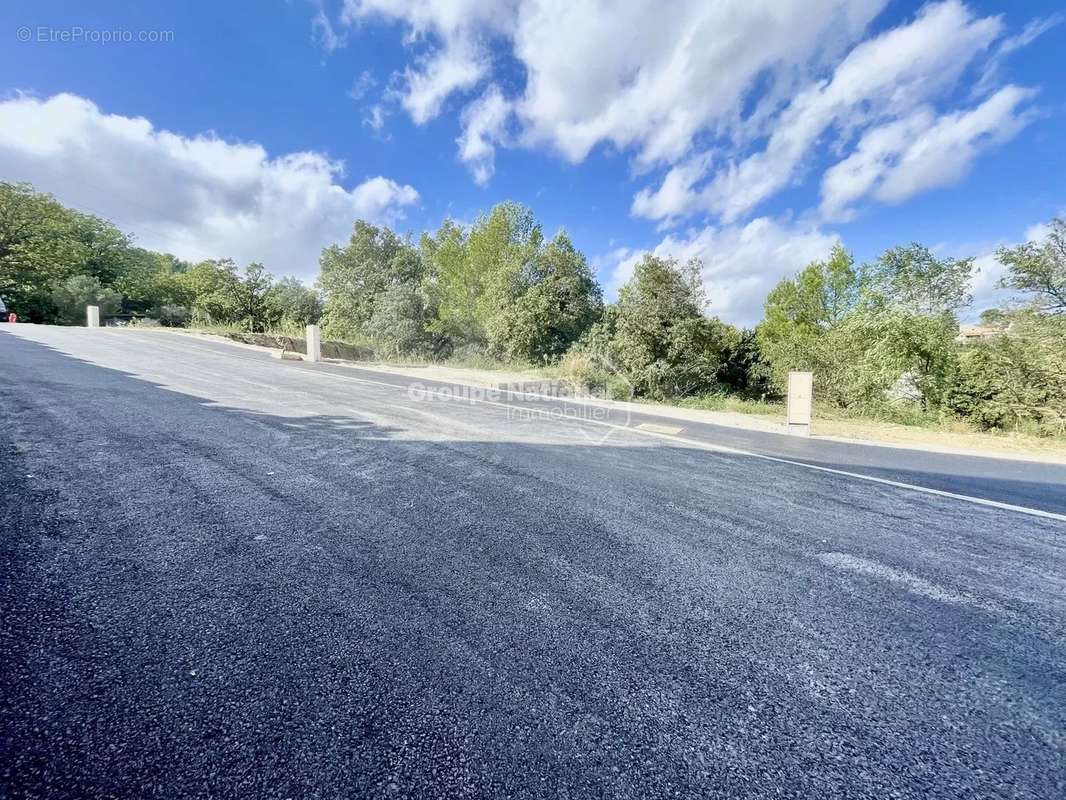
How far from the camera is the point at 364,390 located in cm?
841

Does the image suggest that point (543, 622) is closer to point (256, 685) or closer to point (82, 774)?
point (256, 685)

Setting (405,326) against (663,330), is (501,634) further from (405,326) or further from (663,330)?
(405,326)

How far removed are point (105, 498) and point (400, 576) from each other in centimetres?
205

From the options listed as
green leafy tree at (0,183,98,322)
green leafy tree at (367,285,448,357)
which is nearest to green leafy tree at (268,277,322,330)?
green leafy tree at (367,285,448,357)

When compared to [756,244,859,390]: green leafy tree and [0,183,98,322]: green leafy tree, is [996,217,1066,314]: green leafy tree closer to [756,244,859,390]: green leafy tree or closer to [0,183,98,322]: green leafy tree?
[756,244,859,390]: green leafy tree

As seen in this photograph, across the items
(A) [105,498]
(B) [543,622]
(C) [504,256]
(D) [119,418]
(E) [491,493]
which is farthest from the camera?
(C) [504,256]

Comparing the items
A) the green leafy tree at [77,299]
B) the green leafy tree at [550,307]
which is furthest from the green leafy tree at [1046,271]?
the green leafy tree at [77,299]

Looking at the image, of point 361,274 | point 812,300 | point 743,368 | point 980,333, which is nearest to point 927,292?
point 980,333

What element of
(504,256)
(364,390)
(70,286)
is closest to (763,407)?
(364,390)

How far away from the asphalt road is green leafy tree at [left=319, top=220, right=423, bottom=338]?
2009cm

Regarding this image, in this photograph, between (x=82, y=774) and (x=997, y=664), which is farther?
(x=997, y=664)

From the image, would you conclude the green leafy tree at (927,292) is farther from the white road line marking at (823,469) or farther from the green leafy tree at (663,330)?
the white road line marking at (823,469)

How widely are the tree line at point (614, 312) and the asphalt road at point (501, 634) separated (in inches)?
335

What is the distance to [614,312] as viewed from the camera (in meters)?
13.4
